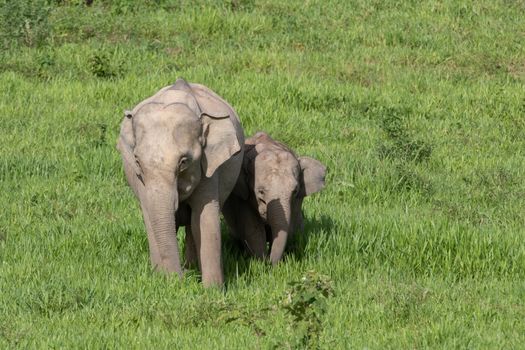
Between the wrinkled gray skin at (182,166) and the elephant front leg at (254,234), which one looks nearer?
the wrinkled gray skin at (182,166)

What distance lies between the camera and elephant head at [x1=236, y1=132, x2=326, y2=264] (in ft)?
32.5

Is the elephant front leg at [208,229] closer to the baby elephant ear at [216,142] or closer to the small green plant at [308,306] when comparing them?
the baby elephant ear at [216,142]

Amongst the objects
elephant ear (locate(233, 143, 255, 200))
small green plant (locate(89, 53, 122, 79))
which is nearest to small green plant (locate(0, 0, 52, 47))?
small green plant (locate(89, 53, 122, 79))

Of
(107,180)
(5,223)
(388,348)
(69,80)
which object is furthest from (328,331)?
(69,80)

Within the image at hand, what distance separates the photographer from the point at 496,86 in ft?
54.6

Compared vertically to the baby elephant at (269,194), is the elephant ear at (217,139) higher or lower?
higher

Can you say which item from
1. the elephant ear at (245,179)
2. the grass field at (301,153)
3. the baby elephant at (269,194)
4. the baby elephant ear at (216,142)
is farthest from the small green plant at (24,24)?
the baby elephant ear at (216,142)

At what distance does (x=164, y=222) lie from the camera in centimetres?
889

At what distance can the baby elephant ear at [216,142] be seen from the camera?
923 centimetres

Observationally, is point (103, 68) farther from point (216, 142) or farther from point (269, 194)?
point (216, 142)

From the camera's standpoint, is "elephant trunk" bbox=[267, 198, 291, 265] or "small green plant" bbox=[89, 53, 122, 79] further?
"small green plant" bbox=[89, 53, 122, 79]

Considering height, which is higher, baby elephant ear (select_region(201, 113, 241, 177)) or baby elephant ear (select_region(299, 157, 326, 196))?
baby elephant ear (select_region(201, 113, 241, 177))

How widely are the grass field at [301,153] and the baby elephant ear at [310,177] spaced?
A: 1.39ft

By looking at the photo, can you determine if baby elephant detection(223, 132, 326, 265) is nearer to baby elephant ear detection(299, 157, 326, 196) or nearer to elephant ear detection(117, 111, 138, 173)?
baby elephant ear detection(299, 157, 326, 196)
